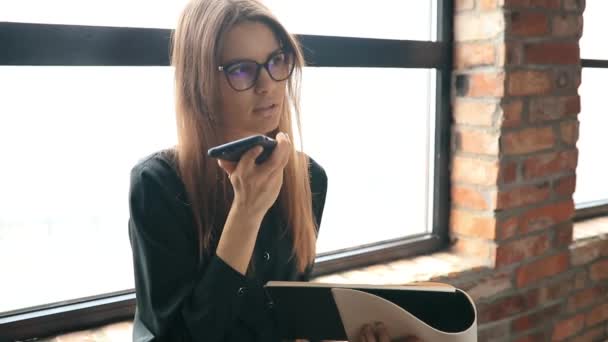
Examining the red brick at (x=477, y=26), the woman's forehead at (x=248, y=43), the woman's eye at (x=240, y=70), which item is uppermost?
the red brick at (x=477, y=26)

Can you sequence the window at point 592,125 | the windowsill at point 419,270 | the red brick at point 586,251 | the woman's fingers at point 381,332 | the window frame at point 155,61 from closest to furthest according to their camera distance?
the woman's fingers at point 381,332 < the window frame at point 155,61 < the windowsill at point 419,270 < the red brick at point 586,251 < the window at point 592,125

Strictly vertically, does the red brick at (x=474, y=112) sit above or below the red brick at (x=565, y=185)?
above

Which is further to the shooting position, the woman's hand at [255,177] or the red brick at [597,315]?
the red brick at [597,315]

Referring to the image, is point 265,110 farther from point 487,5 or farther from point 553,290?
point 553,290

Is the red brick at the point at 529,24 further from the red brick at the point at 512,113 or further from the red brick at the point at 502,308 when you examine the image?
the red brick at the point at 502,308

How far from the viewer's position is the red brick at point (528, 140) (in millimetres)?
1596

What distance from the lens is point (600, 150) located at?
91.2 inches

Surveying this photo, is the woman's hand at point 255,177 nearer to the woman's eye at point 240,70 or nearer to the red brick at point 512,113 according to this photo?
the woman's eye at point 240,70

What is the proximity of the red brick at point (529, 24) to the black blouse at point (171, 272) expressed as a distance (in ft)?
3.59

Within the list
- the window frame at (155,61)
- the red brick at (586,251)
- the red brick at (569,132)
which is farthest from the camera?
the red brick at (586,251)

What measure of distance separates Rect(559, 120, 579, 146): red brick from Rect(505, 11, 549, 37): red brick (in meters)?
0.31

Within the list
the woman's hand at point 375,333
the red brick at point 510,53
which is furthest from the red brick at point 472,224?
the woman's hand at point 375,333

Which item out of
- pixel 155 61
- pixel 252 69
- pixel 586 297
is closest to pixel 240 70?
pixel 252 69

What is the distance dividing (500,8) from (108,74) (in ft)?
3.53
